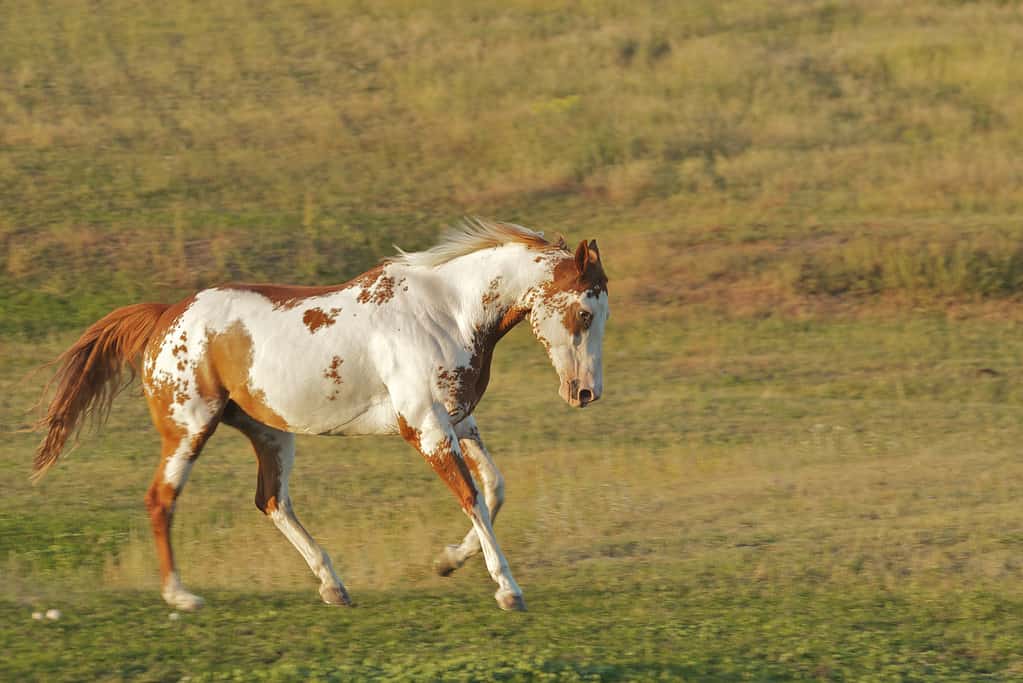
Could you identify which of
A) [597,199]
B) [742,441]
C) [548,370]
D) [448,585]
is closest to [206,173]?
[597,199]

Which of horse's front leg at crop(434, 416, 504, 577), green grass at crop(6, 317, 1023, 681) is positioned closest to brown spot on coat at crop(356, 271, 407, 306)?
horse's front leg at crop(434, 416, 504, 577)

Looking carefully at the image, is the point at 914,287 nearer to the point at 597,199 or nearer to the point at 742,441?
the point at 597,199

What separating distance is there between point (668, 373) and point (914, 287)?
4.87m

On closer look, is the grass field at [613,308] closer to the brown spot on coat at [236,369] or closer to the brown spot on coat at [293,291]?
the brown spot on coat at [236,369]

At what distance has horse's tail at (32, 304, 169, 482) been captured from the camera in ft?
32.0

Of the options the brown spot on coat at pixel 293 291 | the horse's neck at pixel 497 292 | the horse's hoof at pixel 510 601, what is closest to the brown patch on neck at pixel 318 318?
the brown spot on coat at pixel 293 291

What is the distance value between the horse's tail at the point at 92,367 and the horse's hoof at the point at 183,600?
1.25m

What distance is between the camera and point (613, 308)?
21562mm

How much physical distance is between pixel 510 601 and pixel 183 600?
1.84m

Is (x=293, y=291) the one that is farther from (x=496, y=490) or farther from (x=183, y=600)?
→ (x=183, y=600)

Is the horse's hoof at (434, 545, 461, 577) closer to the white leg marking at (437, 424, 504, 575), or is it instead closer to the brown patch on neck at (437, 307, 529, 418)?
the white leg marking at (437, 424, 504, 575)

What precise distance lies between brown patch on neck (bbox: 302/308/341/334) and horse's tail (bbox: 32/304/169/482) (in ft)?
3.34

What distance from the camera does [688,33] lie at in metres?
33.6

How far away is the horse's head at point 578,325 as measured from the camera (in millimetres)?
9125
